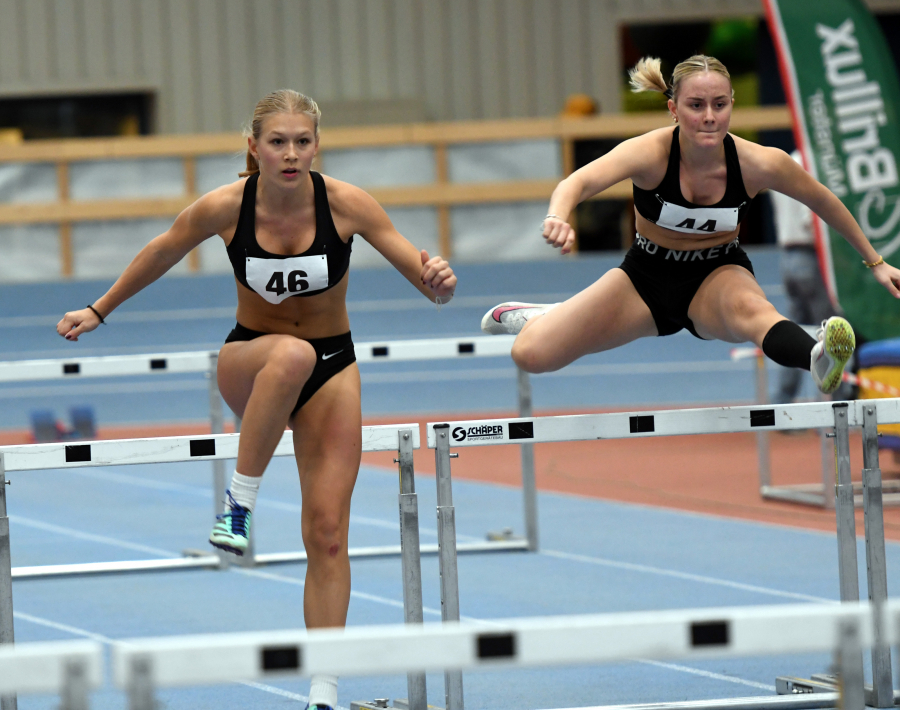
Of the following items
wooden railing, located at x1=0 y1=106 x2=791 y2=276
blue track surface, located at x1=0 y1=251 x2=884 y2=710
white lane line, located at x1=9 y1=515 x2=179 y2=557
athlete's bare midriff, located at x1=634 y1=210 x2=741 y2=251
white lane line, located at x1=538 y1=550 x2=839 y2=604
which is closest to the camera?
athlete's bare midriff, located at x1=634 y1=210 x2=741 y2=251

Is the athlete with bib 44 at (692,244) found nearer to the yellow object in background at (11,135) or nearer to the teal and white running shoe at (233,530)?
the teal and white running shoe at (233,530)

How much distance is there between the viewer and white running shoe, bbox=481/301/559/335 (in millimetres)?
4586

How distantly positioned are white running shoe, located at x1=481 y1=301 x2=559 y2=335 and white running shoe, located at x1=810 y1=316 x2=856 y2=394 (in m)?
1.10

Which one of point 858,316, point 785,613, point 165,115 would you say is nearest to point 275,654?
point 785,613

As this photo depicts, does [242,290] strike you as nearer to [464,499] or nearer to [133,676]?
[133,676]

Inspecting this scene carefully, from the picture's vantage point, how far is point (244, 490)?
11.4ft

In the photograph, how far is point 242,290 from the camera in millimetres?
3725

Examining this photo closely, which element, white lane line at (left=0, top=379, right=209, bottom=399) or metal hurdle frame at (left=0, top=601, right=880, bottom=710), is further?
white lane line at (left=0, top=379, right=209, bottom=399)

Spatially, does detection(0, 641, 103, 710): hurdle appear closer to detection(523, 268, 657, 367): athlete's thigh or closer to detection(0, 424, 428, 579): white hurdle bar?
detection(0, 424, 428, 579): white hurdle bar

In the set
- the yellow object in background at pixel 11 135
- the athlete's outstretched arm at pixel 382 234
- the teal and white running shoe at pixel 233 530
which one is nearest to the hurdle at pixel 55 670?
the teal and white running shoe at pixel 233 530

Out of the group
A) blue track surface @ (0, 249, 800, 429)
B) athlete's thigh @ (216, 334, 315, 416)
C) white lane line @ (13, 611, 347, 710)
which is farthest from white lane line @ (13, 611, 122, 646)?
blue track surface @ (0, 249, 800, 429)

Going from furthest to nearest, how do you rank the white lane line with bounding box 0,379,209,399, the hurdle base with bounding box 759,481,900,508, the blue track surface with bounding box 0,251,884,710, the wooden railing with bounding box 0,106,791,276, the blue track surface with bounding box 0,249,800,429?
the wooden railing with bounding box 0,106,791,276, the white lane line with bounding box 0,379,209,399, the blue track surface with bounding box 0,249,800,429, the hurdle base with bounding box 759,481,900,508, the blue track surface with bounding box 0,251,884,710

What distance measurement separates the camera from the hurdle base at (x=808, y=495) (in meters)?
7.39

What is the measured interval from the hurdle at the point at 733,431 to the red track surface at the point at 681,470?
2.92 meters
